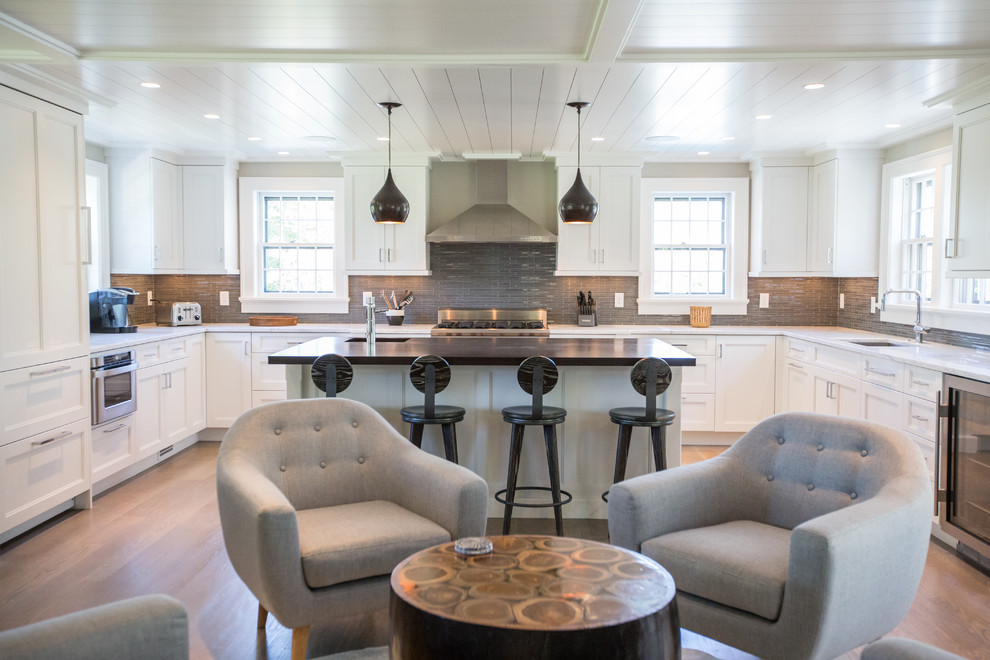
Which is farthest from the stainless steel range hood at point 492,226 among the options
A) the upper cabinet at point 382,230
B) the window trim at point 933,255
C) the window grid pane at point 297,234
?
the window trim at point 933,255

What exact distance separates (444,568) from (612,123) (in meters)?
3.84

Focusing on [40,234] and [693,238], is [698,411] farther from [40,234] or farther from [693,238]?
[40,234]

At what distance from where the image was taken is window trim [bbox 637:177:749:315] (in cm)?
679

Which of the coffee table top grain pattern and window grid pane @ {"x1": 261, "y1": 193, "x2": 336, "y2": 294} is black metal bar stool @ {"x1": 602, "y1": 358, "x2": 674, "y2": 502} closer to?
the coffee table top grain pattern

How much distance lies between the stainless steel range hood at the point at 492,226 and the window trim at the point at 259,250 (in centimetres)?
91

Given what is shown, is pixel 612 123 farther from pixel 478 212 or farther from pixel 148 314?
pixel 148 314

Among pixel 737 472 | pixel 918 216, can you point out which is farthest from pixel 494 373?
pixel 918 216

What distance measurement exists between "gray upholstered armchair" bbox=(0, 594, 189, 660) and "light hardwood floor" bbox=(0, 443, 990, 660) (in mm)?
1172

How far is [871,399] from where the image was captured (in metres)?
4.68

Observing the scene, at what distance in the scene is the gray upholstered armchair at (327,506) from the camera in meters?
2.36

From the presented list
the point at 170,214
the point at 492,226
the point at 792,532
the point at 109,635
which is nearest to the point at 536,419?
the point at 792,532

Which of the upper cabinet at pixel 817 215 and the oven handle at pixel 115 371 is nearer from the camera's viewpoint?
the oven handle at pixel 115 371

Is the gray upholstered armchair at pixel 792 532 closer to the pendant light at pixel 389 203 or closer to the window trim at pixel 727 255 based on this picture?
the pendant light at pixel 389 203

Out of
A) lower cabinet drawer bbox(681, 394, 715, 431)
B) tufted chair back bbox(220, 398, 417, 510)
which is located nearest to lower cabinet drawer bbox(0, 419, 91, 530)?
tufted chair back bbox(220, 398, 417, 510)
